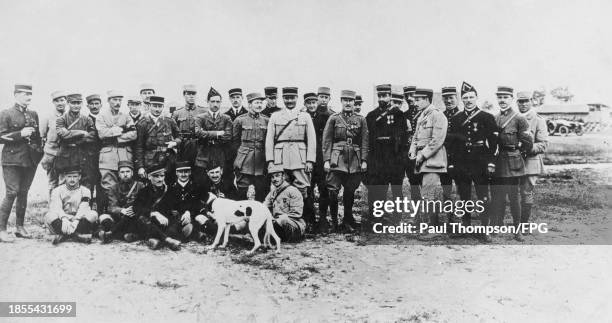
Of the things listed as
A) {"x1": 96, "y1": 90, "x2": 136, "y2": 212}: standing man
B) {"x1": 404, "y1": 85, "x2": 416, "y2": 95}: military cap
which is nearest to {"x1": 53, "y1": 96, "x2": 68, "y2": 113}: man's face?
{"x1": 96, "y1": 90, "x2": 136, "y2": 212}: standing man

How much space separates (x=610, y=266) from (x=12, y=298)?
532 centimetres

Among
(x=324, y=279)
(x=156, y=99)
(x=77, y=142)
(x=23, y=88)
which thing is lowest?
(x=324, y=279)

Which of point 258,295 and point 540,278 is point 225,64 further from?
point 540,278

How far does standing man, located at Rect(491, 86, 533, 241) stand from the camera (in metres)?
4.08

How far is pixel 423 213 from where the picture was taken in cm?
418

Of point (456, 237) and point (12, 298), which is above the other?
point (456, 237)

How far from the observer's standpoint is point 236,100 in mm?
4270

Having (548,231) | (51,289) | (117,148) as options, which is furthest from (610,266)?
(51,289)

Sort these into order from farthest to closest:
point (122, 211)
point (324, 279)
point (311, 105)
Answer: point (311, 105) → point (122, 211) → point (324, 279)

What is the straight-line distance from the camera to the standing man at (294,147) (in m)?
4.11

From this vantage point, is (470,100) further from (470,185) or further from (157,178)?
(157,178)

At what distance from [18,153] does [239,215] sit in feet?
6.76

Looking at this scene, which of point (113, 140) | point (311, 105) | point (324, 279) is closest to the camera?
point (324, 279)

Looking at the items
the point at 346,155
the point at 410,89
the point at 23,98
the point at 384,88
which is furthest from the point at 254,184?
the point at 23,98
